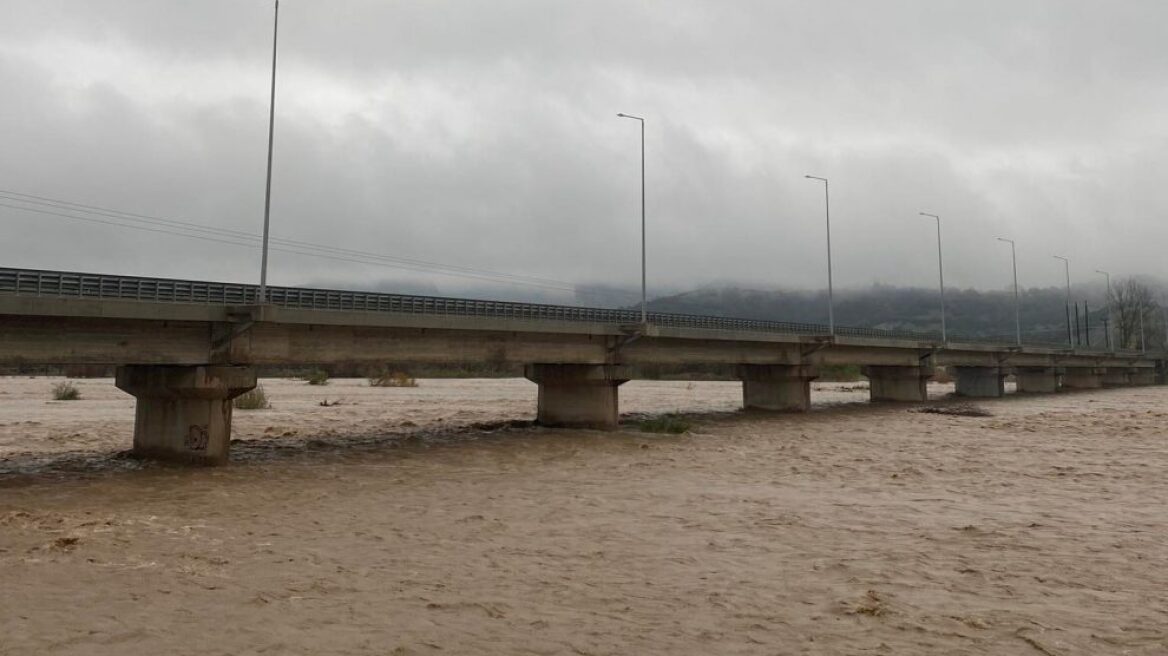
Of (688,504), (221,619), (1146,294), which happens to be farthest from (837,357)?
(1146,294)

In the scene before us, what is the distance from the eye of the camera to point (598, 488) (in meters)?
20.2

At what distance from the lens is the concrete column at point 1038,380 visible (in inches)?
3883

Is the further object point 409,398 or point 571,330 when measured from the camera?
point 409,398

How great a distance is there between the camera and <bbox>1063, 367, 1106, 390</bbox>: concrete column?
11144 centimetres

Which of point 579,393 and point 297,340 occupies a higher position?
point 297,340

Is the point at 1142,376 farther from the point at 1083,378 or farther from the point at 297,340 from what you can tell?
the point at 297,340

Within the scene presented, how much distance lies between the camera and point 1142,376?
13125cm

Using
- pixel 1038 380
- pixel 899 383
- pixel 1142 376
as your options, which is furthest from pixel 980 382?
pixel 1142 376

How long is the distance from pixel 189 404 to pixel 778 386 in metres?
43.2

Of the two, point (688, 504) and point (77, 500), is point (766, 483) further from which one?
point (77, 500)

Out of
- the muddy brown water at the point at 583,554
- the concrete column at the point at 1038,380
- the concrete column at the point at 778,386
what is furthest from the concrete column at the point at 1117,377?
the muddy brown water at the point at 583,554

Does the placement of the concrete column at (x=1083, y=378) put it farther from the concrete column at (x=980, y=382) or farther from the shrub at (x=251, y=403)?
the shrub at (x=251, y=403)

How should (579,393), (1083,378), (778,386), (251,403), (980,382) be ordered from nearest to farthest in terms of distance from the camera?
(579,393), (251,403), (778,386), (980,382), (1083,378)

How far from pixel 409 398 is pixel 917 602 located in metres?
63.5
